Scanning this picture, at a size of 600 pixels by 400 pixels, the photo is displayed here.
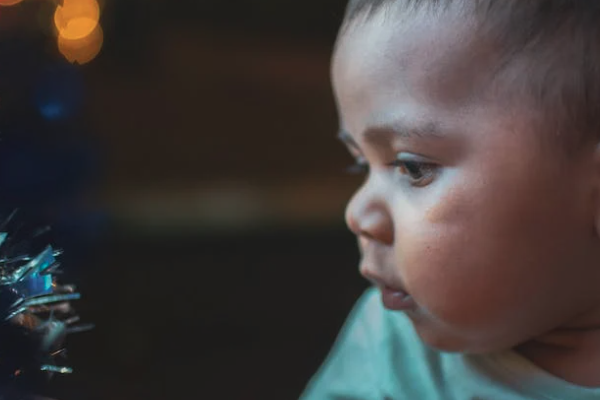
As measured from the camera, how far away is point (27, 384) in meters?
0.48

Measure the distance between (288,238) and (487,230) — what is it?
1.46 meters

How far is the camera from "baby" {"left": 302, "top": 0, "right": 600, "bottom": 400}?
0.54 meters

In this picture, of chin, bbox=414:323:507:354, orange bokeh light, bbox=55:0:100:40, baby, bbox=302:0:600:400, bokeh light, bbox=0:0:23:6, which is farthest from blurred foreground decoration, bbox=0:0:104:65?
Answer: chin, bbox=414:323:507:354

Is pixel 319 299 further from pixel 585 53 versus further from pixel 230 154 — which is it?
pixel 585 53

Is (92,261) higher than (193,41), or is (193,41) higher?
(193,41)

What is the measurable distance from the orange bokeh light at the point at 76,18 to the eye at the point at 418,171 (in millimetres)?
419

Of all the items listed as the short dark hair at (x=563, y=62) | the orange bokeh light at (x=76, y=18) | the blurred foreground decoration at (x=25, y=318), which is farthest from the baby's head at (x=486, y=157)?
the orange bokeh light at (x=76, y=18)

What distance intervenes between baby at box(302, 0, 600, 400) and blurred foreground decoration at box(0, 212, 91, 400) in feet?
0.74

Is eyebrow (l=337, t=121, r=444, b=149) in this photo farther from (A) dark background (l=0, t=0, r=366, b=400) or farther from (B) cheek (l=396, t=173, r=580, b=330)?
(A) dark background (l=0, t=0, r=366, b=400)

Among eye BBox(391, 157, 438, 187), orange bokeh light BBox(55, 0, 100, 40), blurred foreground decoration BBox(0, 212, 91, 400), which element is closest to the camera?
blurred foreground decoration BBox(0, 212, 91, 400)

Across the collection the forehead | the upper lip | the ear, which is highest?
the forehead

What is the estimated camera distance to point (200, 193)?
1.89m

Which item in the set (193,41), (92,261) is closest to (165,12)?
(193,41)

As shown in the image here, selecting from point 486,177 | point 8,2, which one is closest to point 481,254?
point 486,177
